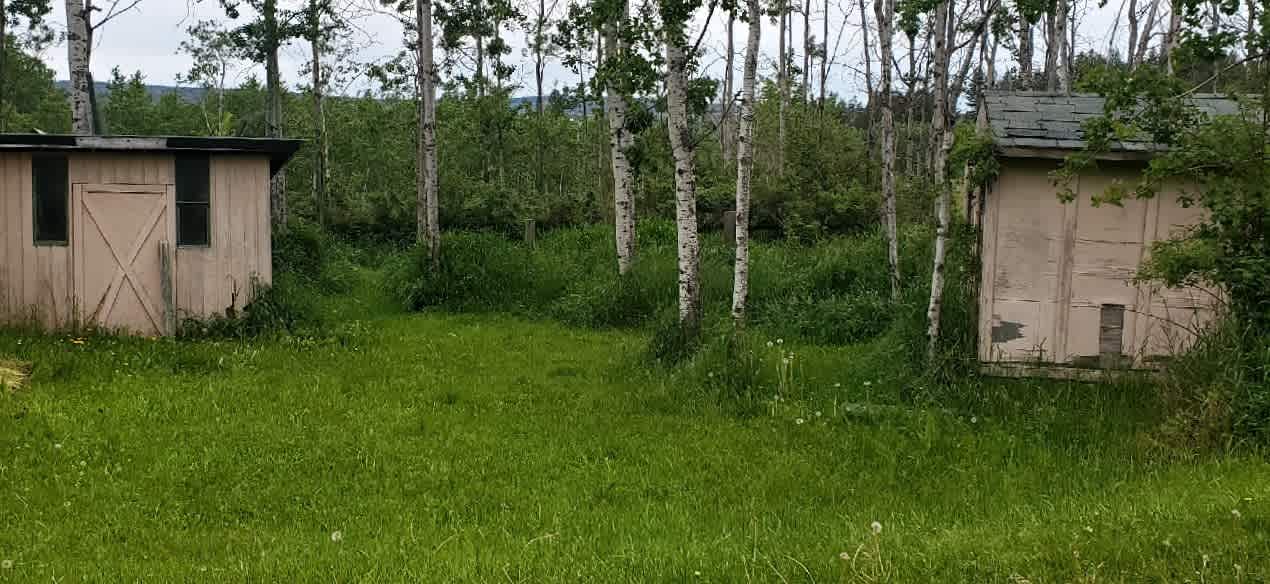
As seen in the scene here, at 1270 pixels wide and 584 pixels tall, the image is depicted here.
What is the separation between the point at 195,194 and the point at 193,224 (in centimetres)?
37

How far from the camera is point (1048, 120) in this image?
34.5 feet

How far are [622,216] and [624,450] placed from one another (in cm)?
876

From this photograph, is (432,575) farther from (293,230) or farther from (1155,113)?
(293,230)

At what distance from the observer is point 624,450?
326 inches

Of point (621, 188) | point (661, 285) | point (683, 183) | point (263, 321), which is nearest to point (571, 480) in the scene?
point (683, 183)

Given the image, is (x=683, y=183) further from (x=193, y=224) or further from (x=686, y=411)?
(x=193, y=224)

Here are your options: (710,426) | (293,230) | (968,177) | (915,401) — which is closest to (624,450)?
(710,426)

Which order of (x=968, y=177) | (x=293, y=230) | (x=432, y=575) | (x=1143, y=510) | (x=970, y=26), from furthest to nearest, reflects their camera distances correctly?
(x=293, y=230) < (x=970, y=26) < (x=968, y=177) < (x=1143, y=510) < (x=432, y=575)

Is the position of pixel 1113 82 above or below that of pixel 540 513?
above

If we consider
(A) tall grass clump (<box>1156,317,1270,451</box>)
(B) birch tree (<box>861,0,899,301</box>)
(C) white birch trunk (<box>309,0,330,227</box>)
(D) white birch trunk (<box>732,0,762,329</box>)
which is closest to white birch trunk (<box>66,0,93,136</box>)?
(C) white birch trunk (<box>309,0,330,227</box>)

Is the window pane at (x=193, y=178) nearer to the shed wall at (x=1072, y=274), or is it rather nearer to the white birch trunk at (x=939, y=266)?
the white birch trunk at (x=939, y=266)

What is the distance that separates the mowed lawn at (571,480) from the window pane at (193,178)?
239 centimetres

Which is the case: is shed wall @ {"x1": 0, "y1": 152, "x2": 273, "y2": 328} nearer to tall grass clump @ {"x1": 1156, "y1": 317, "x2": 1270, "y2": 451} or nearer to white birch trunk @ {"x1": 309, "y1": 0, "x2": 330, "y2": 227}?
tall grass clump @ {"x1": 1156, "y1": 317, "x2": 1270, "y2": 451}

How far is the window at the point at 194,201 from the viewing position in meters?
13.3
